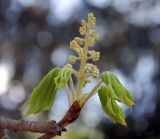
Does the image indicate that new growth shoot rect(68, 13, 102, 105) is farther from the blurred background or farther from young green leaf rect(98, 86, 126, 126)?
the blurred background

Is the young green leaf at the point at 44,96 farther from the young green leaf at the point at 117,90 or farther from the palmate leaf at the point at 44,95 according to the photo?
the young green leaf at the point at 117,90

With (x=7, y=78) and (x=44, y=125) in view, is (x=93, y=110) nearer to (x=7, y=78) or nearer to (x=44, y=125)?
(x=7, y=78)

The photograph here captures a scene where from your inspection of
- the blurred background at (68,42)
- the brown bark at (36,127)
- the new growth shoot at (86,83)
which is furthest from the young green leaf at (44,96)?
the blurred background at (68,42)

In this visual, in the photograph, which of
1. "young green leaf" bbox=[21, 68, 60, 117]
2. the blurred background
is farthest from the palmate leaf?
the blurred background

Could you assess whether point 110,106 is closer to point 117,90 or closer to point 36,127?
point 117,90

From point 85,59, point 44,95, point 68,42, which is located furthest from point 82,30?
point 68,42

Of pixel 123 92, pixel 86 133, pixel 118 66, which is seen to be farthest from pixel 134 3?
pixel 123 92

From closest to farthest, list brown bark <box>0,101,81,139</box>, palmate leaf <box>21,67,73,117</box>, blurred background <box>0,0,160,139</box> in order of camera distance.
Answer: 1. brown bark <box>0,101,81,139</box>
2. palmate leaf <box>21,67,73,117</box>
3. blurred background <box>0,0,160,139</box>
